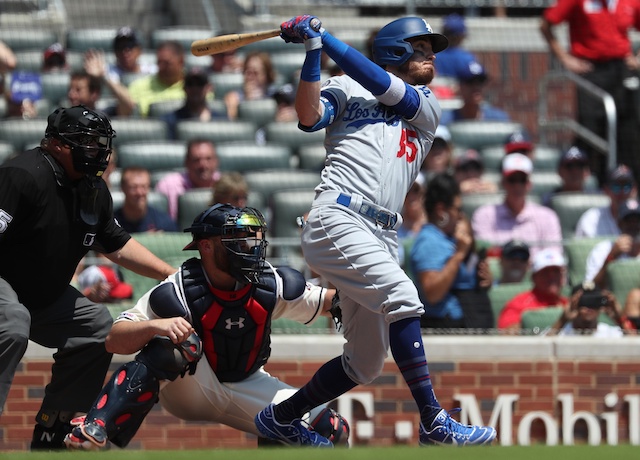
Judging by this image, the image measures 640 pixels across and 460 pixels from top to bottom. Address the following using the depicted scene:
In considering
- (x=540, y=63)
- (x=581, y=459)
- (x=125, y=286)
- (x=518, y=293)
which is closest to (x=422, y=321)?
(x=518, y=293)

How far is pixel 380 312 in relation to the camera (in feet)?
16.2

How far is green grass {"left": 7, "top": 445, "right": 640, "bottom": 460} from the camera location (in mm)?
3785

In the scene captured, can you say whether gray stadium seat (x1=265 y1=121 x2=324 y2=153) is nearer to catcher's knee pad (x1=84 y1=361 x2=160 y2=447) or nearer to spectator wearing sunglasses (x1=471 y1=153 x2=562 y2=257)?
spectator wearing sunglasses (x1=471 y1=153 x2=562 y2=257)

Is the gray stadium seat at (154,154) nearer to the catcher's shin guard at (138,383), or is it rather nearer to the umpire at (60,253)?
the umpire at (60,253)

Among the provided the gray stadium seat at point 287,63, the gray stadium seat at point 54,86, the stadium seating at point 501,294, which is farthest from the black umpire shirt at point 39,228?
the gray stadium seat at point 287,63

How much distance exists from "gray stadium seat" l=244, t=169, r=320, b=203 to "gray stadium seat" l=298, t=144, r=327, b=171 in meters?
0.44

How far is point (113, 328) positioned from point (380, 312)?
1.21 metres

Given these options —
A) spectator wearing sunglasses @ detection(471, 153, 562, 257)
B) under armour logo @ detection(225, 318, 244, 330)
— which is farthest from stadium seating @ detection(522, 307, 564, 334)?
under armour logo @ detection(225, 318, 244, 330)

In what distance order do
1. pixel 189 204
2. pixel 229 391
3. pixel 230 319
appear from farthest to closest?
pixel 189 204, pixel 229 391, pixel 230 319

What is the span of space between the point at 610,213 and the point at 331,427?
3.97 m

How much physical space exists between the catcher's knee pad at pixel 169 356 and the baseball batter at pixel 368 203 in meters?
0.45

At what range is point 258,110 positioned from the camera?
Result: 10.5 metres

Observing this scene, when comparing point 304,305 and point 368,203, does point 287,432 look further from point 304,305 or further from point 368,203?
point 368,203

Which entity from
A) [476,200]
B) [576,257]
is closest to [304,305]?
[576,257]
